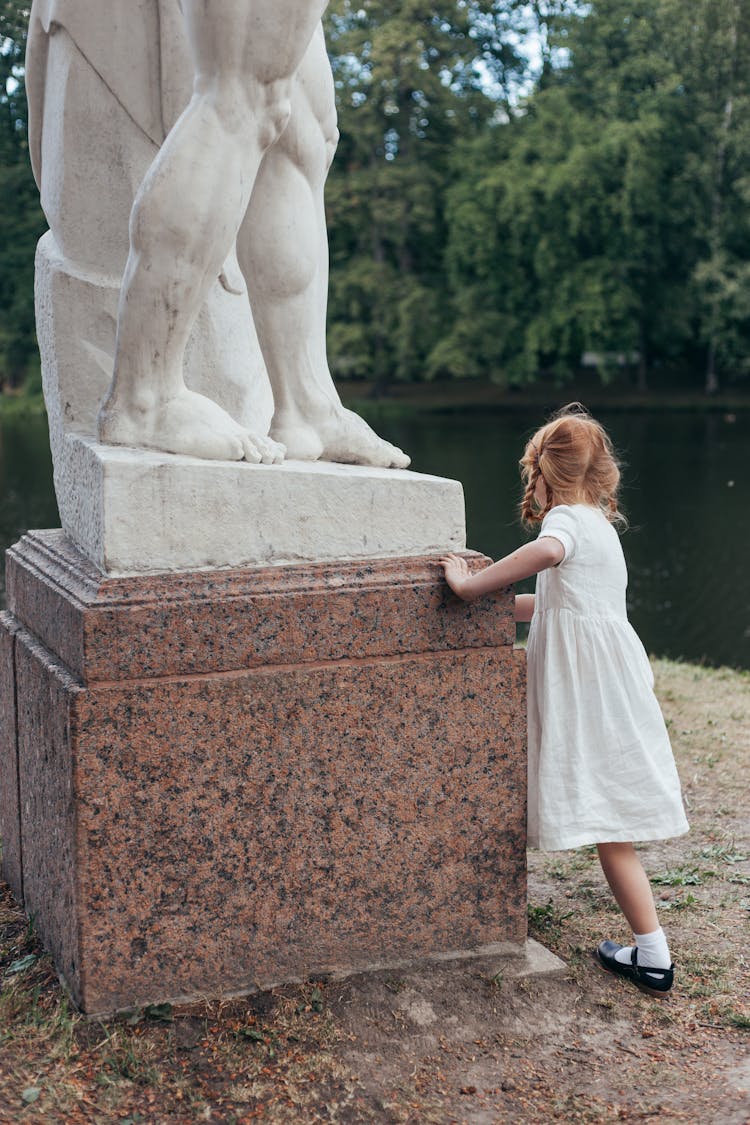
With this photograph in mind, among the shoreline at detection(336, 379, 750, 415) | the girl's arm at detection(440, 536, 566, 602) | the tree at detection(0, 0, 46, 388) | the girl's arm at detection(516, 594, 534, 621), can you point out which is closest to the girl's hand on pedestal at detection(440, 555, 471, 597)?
the girl's arm at detection(440, 536, 566, 602)

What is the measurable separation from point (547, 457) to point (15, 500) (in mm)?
16511

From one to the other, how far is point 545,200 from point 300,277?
107ft

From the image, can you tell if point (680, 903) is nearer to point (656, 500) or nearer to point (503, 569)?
point (503, 569)

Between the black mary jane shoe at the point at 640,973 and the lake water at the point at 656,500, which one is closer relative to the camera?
the black mary jane shoe at the point at 640,973

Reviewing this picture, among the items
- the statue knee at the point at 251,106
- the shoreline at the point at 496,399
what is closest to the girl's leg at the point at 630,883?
the statue knee at the point at 251,106

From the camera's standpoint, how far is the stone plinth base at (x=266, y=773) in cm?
279

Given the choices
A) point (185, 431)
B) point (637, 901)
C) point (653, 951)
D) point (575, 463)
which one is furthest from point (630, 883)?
point (185, 431)

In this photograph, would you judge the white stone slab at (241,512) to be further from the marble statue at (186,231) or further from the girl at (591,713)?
the girl at (591,713)

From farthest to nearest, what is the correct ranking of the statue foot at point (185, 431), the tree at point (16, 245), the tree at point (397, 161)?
the tree at point (397, 161) < the tree at point (16, 245) < the statue foot at point (185, 431)

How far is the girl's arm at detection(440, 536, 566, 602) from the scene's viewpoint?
9.76 feet

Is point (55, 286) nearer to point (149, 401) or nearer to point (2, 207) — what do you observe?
point (149, 401)

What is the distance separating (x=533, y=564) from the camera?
3.03 metres

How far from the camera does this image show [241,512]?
2.95m

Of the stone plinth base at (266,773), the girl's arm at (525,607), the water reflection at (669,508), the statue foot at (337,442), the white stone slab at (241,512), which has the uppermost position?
the statue foot at (337,442)
